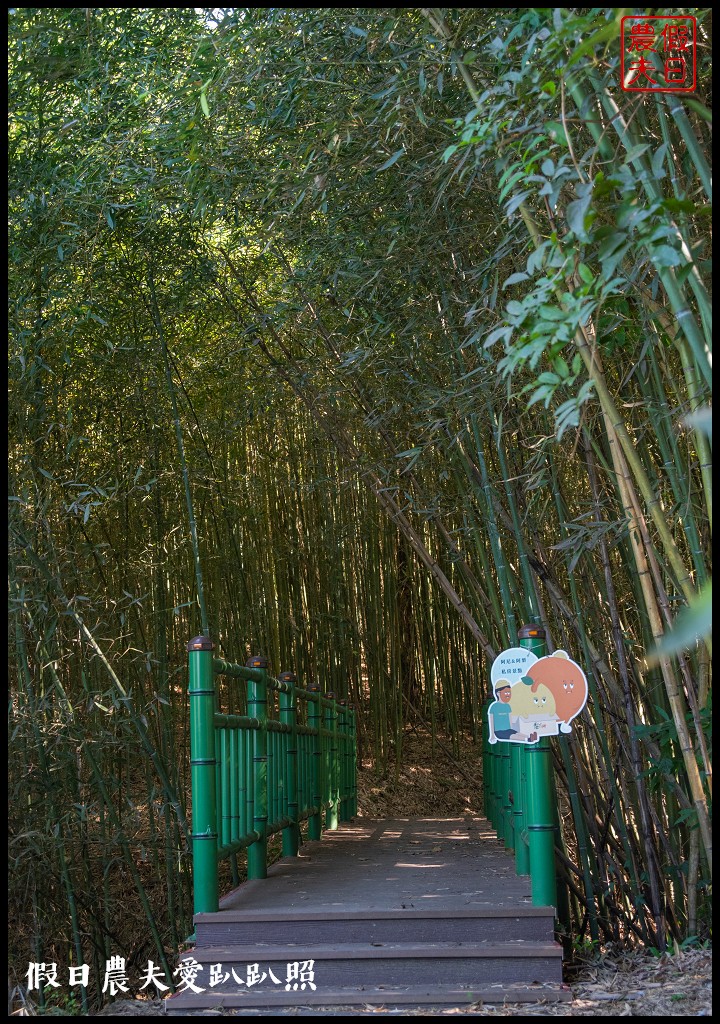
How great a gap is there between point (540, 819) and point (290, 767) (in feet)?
4.74

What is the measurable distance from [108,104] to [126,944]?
11.6ft

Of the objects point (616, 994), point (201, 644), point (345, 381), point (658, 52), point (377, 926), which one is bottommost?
point (616, 994)

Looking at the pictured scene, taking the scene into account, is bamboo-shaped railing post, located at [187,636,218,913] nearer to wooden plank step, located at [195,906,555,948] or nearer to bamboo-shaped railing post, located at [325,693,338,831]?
wooden plank step, located at [195,906,555,948]

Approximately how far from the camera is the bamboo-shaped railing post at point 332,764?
5.19 metres

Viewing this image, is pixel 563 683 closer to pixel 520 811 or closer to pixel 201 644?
pixel 520 811

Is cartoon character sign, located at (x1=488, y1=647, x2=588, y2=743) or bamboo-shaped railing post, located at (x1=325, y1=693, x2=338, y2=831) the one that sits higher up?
cartoon character sign, located at (x1=488, y1=647, x2=588, y2=743)

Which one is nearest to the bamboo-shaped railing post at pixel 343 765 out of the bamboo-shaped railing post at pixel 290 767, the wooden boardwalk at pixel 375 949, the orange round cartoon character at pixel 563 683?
the bamboo-shaped railing post at pixel 290 767

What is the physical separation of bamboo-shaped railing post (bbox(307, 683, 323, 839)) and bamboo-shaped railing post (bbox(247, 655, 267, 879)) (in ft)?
3.72

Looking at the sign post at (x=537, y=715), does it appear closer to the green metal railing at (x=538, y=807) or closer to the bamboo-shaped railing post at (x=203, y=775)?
the green metal railing at (x=538, y=807)

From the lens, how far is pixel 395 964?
2.54 metres

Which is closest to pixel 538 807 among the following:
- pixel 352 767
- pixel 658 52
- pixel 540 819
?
pixel 540 819

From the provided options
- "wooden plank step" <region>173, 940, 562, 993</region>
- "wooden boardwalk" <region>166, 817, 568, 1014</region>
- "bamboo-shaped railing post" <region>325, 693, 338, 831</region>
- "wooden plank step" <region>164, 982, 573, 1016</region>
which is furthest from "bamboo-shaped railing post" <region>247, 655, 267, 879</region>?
"bamboo-shaped railing post" <region>325, 693, 338, 831</region>

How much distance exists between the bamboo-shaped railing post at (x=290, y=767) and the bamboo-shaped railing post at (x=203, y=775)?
114cm

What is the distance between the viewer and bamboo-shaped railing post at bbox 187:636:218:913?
105 inches
